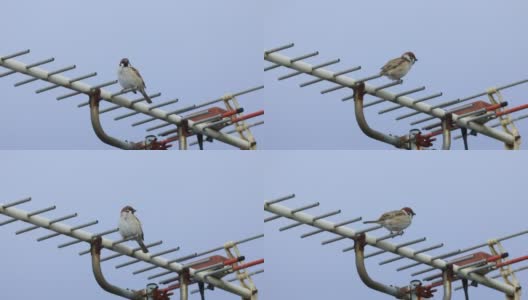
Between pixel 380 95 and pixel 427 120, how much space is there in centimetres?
73

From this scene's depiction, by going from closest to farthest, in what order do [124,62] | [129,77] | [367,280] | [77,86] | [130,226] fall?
[367,280]
[77,86]
[130,226]
[129,77]
[124,62]

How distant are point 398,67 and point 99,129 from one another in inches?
169

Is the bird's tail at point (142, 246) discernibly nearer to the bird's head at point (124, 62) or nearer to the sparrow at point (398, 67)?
the bird's head at point (124, 62)

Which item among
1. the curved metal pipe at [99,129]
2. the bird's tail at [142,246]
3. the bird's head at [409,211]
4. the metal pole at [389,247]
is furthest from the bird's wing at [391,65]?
the bird's tail at [142,246]

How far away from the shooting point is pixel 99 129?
94.0 ft

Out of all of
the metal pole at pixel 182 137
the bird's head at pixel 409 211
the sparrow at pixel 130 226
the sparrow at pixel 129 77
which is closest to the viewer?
the metal pole at pixel 182 137

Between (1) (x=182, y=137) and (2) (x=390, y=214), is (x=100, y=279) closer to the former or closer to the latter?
(1) (x=182, y=137)

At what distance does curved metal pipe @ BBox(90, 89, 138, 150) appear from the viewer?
93.7 ft

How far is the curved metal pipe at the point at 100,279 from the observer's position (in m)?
28.4

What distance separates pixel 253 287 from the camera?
93.1 ft

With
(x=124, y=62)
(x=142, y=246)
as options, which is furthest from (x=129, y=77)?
(x=142, y=246)

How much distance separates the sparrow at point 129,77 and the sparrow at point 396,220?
142 inches

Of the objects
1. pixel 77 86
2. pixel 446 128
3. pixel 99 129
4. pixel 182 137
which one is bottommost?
pixel 446 128

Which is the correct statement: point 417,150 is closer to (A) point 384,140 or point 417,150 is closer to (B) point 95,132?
(A) point 384,140
